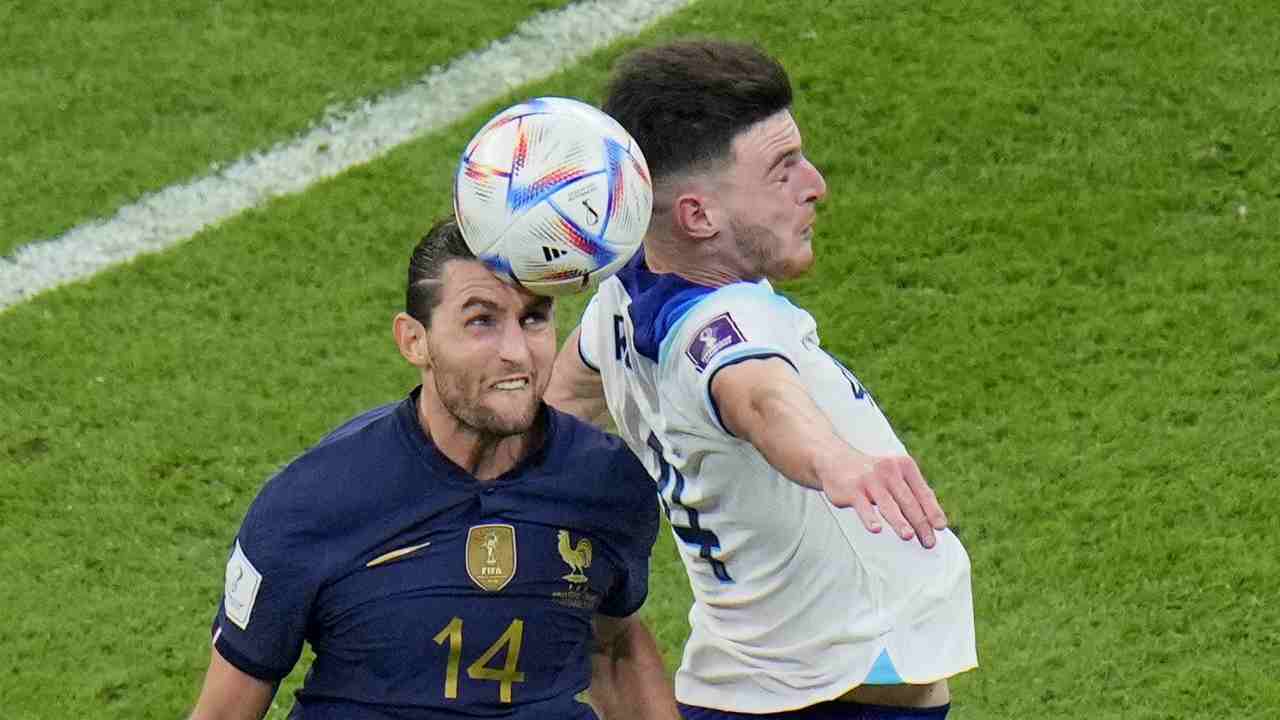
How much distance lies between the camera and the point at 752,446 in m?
4.27

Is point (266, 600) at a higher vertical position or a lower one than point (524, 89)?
higher

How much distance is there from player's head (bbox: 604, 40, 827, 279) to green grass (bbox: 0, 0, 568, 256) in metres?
4.87

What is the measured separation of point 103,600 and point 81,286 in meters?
1.86

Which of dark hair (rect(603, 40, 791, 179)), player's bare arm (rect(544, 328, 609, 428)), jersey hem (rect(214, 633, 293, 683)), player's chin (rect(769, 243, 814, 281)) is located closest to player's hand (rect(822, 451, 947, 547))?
player's chin (rect(769, 243, 814, 281))

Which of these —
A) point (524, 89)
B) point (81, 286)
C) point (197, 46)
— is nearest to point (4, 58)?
point (197, 46)

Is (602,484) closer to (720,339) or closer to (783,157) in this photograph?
(720,339)

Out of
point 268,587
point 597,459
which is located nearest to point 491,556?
point 597,459

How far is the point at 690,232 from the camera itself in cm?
442

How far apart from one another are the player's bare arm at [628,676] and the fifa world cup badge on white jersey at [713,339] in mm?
690

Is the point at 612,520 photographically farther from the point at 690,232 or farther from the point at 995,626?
the point at 995,626

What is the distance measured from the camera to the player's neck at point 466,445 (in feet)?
13.5

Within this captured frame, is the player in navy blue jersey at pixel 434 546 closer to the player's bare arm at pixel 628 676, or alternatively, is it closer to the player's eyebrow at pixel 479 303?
the player's eyebrow at pixel 479 303

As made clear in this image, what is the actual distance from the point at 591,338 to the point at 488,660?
93 centimetres

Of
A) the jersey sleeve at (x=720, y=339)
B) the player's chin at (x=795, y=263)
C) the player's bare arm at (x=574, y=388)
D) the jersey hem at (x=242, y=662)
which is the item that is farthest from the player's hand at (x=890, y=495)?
the player's bare arm at (x=574, y=388)
